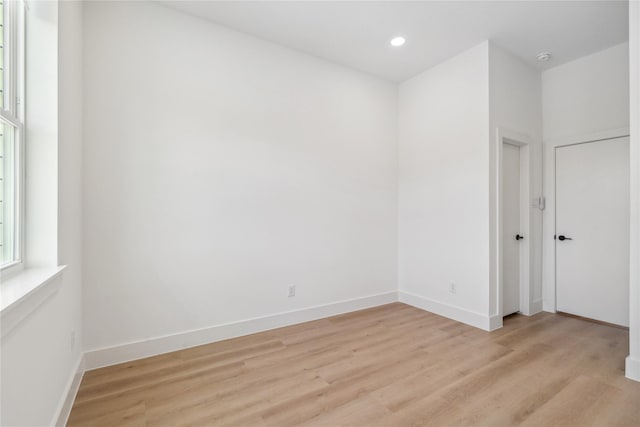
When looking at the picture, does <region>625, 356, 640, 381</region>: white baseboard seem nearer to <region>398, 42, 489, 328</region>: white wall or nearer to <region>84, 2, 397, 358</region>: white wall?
<region>398, 42, 489, 328</region>: white wall

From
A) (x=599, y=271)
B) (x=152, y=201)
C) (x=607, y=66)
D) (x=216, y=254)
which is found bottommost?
(x=599, y=271)

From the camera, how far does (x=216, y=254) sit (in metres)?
2.90

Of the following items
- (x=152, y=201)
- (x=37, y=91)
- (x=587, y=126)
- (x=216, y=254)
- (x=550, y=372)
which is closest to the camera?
(x=37, y=91)

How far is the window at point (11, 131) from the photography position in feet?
4.82

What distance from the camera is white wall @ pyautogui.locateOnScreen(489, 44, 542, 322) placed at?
10.8 ft

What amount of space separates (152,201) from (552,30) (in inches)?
172

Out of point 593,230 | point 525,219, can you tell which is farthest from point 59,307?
point 593,230

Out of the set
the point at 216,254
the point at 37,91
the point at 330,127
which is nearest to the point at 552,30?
the point at 330,127

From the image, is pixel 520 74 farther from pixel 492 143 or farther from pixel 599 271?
pixel 599 271

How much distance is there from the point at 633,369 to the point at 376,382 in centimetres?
200

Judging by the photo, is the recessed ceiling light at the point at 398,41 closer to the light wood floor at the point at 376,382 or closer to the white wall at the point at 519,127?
the white wall at the point at 519,127

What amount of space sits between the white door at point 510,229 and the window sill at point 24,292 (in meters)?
4.17

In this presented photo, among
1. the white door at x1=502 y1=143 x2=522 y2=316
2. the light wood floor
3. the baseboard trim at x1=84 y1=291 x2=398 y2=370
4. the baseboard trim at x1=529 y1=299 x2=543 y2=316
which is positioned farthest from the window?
the baseboard trim at x1=529 y1=299 x2=543 y2=316

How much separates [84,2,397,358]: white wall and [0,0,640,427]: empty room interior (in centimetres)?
2
